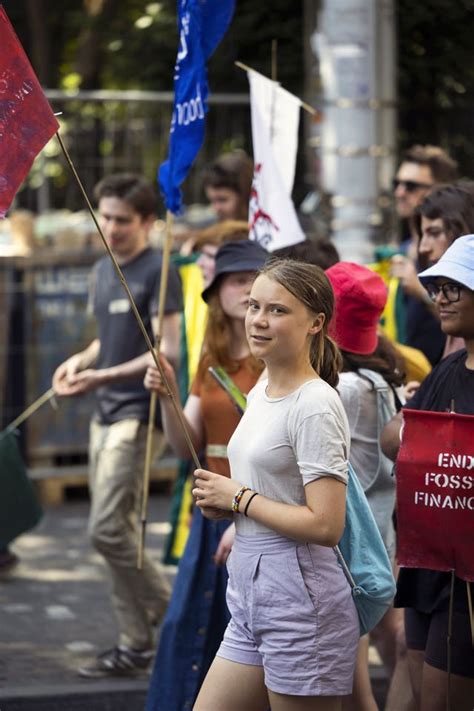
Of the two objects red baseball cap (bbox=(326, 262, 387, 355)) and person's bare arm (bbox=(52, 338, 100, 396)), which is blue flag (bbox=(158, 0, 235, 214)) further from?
person's bare arm (bbox=(52, 338, 100, 396))

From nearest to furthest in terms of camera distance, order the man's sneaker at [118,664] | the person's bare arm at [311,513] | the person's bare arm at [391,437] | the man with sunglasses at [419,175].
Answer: the person's bare arm at [311,513] < the person's bare arm at [391,437] < the man's sneaker at [118,664] < the man with sunglasses at [419,175]

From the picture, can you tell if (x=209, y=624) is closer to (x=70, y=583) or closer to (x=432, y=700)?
(x=432, y=700)

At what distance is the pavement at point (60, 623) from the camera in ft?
19.7

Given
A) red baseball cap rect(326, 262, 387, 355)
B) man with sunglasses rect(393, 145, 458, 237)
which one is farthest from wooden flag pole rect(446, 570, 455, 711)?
man with sunglasses rect(393, 145, 458, 237)

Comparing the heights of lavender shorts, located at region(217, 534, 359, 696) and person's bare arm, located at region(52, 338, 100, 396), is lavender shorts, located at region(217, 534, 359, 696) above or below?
below

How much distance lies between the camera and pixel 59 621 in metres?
7.34

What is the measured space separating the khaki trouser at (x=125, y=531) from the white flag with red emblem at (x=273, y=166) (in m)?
1.29

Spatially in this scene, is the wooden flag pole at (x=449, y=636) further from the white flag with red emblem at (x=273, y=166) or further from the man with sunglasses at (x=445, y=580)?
the white flag with red emblem at (x=273, y=166)

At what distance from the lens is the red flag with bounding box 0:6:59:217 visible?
4062 mm

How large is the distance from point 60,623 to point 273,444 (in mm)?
3781

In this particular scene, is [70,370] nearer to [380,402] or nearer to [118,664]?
[118,664]

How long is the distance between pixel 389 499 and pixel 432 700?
2.77ft

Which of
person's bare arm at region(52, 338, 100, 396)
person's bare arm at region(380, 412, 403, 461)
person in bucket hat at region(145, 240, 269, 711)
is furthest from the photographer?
person's bare arm at region(52, 338, 100, 396)

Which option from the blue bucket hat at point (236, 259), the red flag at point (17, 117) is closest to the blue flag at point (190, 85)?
the blue bucket hat at point (236, 259)
